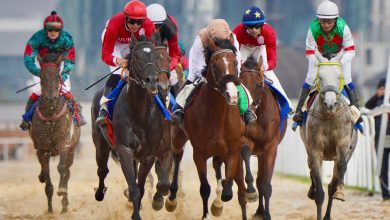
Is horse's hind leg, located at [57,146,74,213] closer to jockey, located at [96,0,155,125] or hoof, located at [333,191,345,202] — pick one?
jockey, located at [96,0,155,125]

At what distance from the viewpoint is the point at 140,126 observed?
12.4 m

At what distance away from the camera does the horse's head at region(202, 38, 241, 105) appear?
11406mm

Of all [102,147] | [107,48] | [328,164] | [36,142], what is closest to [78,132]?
[36,142]

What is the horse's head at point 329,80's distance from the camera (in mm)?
13346

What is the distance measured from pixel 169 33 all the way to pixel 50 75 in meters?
2.17

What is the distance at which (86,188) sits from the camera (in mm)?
20891

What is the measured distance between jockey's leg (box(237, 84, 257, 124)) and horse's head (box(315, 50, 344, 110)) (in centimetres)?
124

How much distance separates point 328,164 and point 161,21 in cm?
607

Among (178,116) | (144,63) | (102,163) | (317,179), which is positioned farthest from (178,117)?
(317,179)

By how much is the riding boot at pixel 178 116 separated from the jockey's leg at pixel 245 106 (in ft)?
2.06

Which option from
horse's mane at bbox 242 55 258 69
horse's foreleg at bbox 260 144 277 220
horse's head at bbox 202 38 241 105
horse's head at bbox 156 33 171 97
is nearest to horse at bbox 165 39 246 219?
horse's head at bbox 202 38 241 105

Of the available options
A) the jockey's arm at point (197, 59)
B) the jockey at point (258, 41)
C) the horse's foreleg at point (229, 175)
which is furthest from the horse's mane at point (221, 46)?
the jockey at point (258, 41)

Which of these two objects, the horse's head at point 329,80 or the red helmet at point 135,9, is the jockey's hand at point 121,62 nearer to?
the red helmet at point 135,9

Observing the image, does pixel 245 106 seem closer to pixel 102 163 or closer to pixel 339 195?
pixel 339 195
